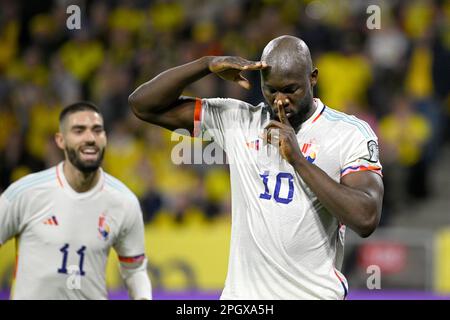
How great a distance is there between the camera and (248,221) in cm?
459

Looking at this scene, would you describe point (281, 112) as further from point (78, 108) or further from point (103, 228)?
point (78, 108)

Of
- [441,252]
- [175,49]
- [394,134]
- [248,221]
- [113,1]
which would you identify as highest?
[113,1]

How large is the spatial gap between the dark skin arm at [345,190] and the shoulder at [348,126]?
26 centimetres

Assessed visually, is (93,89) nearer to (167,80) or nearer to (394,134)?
(394,134)

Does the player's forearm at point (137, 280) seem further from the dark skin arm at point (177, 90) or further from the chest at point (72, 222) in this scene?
the dark skin arm at point (177, 90)

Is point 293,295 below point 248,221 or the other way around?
below

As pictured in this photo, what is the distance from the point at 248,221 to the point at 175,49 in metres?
8.30

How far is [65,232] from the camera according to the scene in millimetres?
6211

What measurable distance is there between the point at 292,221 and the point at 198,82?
7352mm

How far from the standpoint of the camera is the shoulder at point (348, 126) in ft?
15.0

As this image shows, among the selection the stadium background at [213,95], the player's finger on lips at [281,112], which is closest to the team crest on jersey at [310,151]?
the player's finger on lips at [281,112]

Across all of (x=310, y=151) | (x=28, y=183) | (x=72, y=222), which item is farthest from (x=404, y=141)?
(x=310, y=151)
